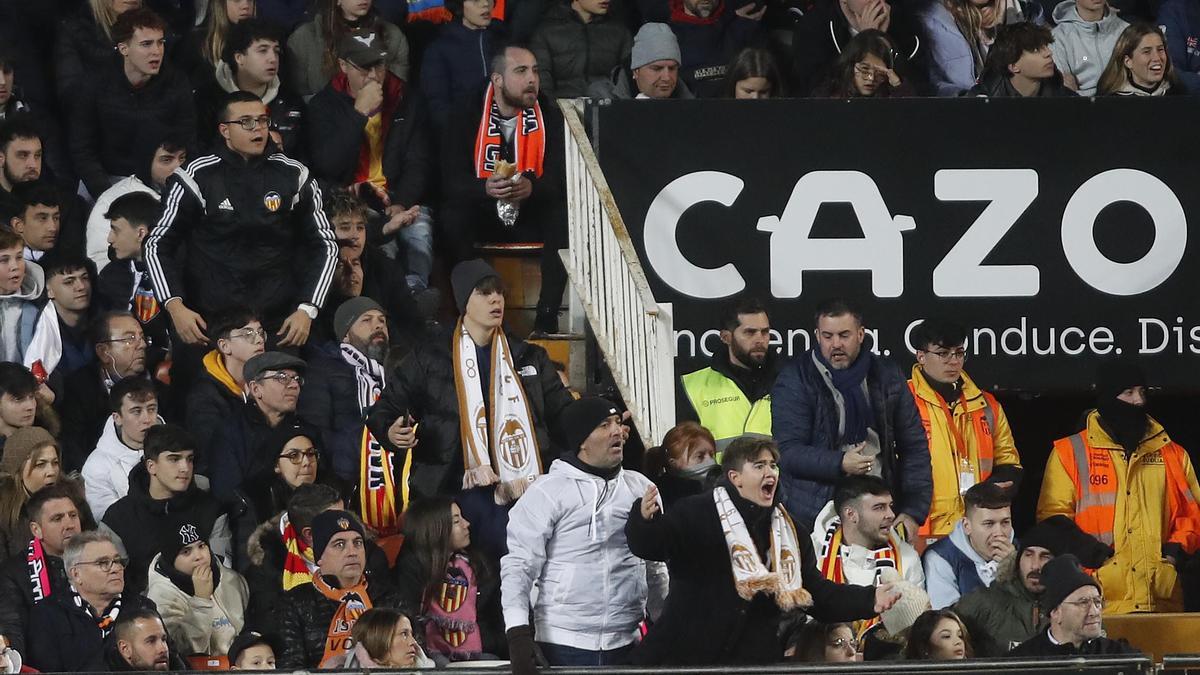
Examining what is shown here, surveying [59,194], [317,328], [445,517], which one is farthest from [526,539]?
[59,194]

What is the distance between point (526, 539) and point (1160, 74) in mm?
4798

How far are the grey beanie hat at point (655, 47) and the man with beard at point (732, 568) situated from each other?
4003 millimetres

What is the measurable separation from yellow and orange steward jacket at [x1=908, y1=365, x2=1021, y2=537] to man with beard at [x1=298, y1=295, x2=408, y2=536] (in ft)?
7.70

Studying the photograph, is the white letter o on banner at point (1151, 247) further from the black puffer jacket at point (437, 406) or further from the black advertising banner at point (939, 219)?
the black puffer jacket at point (437, 406)

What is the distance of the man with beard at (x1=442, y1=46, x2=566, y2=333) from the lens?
11.8 meters

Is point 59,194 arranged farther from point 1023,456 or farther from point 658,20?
point 1023,456

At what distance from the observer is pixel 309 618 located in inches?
365

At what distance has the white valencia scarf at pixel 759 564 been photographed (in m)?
7.84

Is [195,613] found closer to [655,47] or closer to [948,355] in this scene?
[948,355]

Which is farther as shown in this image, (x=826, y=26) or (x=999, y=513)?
(x=826, y=26)

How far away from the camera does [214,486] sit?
34.0 feet

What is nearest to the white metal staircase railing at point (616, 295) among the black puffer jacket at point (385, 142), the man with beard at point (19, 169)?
the black puffer jacket at point (385, 142)

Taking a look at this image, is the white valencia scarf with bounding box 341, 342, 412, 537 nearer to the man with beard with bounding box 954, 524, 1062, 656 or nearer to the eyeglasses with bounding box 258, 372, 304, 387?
the eyeglasses with bounding box 258, 372, 304, 387

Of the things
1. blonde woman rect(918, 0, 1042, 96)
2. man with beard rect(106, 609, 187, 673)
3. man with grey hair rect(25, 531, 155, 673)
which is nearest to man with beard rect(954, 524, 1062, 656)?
man with beard rect(106, 609, 187, 673)
